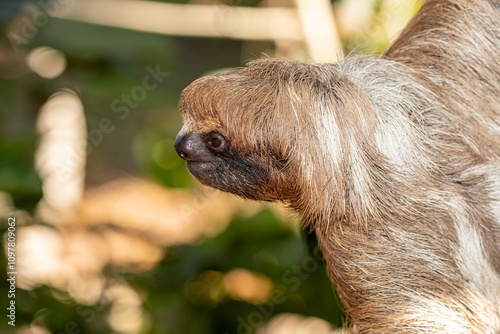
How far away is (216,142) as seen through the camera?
2.26 m

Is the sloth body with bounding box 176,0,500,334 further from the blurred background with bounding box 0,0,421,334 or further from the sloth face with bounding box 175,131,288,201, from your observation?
the blurred background with bounding box 0,0,421,334

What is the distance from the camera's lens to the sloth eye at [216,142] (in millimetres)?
2240

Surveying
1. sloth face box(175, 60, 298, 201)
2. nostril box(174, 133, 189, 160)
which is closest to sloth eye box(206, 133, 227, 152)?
sloth face box(175, 60, 298, 201)

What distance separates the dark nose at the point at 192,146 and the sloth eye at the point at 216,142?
33mm

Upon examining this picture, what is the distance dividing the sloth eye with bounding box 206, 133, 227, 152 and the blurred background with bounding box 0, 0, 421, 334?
4.18ft

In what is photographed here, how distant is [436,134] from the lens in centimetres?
225

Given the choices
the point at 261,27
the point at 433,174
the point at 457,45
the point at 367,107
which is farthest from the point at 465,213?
the point at 261,27

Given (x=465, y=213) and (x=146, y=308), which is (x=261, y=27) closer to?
(x=146, y=308)

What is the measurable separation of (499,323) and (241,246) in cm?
278

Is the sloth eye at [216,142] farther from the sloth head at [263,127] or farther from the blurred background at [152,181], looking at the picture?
the blurred background at [152,181]

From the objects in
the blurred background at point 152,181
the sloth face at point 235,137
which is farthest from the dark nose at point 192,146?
the blurred background at point 152,181

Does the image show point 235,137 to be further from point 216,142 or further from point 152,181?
point 152,181

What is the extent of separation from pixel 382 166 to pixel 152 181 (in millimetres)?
3681

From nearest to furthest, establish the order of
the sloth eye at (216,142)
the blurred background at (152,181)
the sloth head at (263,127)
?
the sloth head at (263,127), the sloth eye at (216,142), the blurred background at (152,181)
